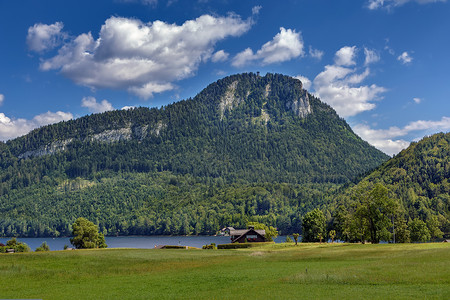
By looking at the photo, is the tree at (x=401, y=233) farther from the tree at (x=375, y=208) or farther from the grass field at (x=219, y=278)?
the grass field at (x=219, y=278)

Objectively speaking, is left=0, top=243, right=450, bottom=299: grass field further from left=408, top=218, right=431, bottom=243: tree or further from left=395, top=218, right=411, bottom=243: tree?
left=408, top=218, right=431, bottom=243: tree

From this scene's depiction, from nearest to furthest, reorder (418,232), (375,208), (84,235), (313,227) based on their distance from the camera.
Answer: (375,208), (84,235), (313,227), (418,232)

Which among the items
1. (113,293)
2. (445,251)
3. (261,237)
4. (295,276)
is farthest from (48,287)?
(261,237)

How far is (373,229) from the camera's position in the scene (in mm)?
102750

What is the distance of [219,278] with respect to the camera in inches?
1854

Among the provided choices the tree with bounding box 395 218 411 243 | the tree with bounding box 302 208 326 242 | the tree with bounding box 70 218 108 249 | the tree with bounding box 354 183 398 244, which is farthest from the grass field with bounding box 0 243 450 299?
the tree with bounding box 395 218 411 243

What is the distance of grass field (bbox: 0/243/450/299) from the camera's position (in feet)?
121

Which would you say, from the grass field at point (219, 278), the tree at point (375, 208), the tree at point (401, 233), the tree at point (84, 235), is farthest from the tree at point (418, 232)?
the tree at point (84, 235)

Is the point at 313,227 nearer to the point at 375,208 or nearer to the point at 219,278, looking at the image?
the point at 375,208

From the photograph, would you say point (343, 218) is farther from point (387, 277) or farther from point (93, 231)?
point (387, 277)

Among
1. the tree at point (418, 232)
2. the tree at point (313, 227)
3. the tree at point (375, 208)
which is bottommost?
the tree at point (418, 232)

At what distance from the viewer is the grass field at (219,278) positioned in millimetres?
36969

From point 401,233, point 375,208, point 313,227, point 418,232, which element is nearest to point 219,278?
point 375,208

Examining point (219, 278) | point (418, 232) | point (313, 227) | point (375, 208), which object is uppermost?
point (375, 208)
